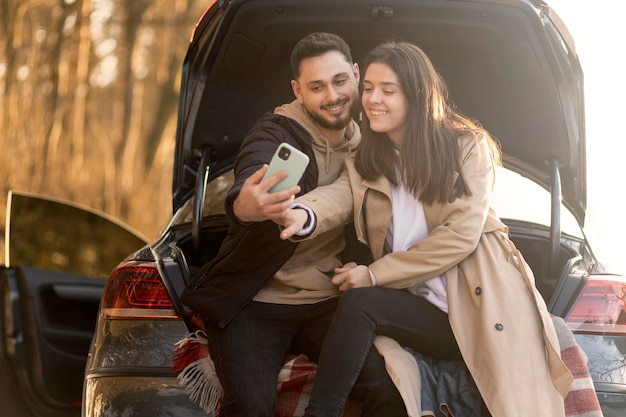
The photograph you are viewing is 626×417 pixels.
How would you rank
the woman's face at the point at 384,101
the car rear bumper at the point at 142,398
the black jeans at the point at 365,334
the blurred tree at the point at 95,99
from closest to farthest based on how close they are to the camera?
1. the black jeans at the point at 365,334
2. the car rear bumper at the point at 142,398
3. the woman's face at the point at 384,101
4. the blurred tree at the point at 95,99

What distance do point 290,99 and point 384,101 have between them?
1303mm

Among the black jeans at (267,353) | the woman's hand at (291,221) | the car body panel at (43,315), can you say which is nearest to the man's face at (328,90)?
the woman's hand at (291,221)

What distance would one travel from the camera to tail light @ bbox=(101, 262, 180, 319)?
316cm

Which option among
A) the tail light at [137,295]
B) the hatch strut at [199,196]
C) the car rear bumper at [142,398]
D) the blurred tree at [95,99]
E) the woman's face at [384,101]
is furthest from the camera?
the blurred tree at [95,99]

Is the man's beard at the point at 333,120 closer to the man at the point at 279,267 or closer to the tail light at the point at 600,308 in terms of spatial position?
the man at the point at 279,267

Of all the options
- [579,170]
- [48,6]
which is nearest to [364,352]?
[579,170]

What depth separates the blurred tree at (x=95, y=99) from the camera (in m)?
12.5

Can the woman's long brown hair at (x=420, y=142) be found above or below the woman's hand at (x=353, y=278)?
above

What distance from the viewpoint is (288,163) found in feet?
8.89

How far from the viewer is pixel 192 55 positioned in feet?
12.6

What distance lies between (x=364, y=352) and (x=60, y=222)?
7.31 ft

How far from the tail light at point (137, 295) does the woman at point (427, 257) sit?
596mm

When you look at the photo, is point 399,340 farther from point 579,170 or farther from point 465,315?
point 579,170

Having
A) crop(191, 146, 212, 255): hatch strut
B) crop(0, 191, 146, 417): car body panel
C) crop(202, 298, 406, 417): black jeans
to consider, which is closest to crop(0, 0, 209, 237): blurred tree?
crop(0, 191, 146, 417): car body panel
